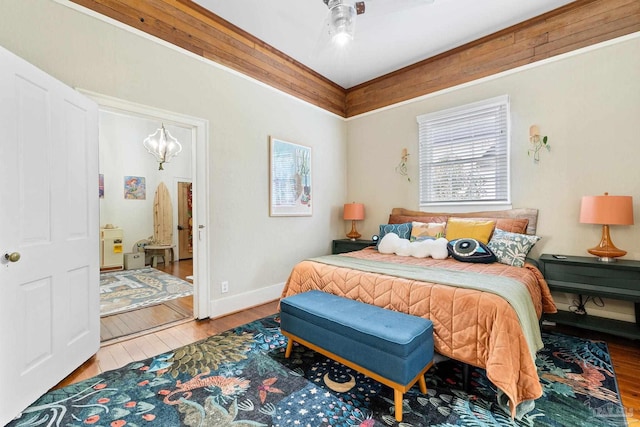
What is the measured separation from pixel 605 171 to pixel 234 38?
4055 mm

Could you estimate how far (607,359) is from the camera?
2.15 m

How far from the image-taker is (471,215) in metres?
3.39

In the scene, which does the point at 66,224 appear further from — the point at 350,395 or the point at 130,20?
the point at 350,395

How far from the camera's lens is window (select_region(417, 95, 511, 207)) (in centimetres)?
329

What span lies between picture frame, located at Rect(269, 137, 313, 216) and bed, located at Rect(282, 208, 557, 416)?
1290 millimetres

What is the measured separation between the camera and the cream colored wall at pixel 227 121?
2.13 m

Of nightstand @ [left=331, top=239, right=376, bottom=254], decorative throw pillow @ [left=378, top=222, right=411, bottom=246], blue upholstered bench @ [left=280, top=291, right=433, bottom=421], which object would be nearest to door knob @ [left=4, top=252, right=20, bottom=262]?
blue upholstered bench @ [left=280, top=291, right=433, bottom=421]

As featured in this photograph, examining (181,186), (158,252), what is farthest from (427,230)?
(181,186)

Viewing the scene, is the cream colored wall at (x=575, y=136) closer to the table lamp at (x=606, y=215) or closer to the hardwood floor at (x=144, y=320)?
the table lamp at (x=606, y=215)

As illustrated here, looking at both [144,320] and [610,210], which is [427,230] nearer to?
[610,210]

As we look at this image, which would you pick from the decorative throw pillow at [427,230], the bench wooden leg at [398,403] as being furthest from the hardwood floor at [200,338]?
the decorative throw pillow at [427,230]

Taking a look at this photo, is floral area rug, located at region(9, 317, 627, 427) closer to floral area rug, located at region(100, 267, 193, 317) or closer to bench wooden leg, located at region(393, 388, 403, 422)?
bench wooden leg, located at region(393, 388, 403, 422)

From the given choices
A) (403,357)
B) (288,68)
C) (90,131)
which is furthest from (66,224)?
(288,68)

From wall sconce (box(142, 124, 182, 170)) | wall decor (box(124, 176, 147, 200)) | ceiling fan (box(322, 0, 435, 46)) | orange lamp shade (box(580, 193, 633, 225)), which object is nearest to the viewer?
ceiling fan (box(322, 0, 435, 46))
